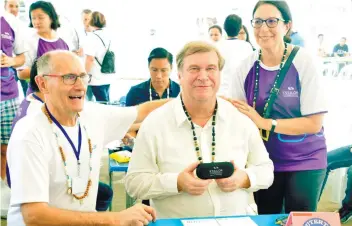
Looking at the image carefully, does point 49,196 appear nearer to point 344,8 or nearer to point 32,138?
point 32,138

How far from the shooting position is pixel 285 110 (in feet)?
6.93

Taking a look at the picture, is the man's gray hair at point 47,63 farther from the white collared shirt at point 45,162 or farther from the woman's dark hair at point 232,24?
the woman's dark hair at point 232,24

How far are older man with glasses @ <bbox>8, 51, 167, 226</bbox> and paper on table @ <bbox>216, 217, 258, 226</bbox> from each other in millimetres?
274

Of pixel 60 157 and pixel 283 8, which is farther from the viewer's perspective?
pixel 283 8

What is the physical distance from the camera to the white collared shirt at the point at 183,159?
1.75 metres

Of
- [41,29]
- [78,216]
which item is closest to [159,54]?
[41,29]

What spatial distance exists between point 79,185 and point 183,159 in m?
0.48

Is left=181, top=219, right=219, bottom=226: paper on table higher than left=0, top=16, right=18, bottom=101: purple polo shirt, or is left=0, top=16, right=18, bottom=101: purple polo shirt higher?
left=0, top=16, right=18, bottom=101: purple polo shirt

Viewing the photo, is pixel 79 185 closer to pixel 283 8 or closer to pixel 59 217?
pixel 59 217

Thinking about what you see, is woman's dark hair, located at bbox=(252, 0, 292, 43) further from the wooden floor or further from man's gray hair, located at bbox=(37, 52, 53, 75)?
the wooden floor

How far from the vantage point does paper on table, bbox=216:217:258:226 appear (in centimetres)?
151

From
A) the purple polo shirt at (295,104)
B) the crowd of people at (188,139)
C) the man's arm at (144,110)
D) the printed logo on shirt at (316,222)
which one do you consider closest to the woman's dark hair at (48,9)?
the crowd of people at (188,139)

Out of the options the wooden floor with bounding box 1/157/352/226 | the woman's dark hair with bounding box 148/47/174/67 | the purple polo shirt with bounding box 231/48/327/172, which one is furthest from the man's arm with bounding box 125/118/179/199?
the wooden floor with bounding box 1/157/352/226

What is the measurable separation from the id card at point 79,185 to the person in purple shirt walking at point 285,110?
86cm
